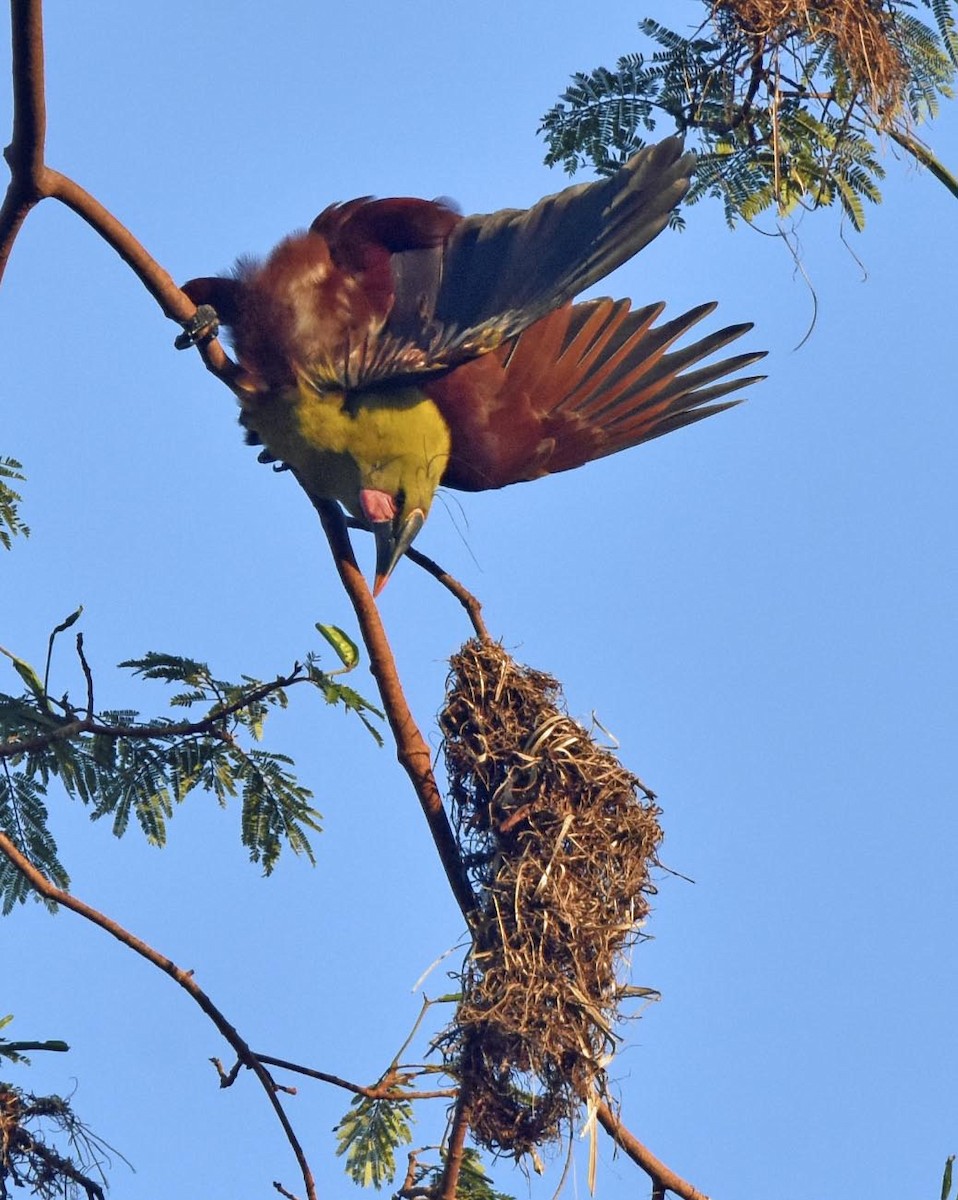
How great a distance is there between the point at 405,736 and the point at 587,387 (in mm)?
1597

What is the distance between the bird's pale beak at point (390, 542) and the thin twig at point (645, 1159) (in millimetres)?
1613

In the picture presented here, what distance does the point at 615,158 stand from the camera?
3.68 m

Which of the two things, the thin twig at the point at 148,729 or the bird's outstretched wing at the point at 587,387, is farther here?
the bird's outstretched wing at the point at 587,387

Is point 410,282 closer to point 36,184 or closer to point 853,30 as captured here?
point 853,30

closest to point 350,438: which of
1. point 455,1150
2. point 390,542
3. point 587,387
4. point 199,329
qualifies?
point 390,542

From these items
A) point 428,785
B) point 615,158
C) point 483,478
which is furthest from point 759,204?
point 428,785

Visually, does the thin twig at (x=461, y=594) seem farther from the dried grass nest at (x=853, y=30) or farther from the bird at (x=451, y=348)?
the dried grass nest at (x=853, y=30)

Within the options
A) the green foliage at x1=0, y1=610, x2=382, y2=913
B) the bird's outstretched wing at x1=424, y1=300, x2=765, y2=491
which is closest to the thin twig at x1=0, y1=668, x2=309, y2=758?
the green foliage at x1=0, y1=610, x2=382, y2=913

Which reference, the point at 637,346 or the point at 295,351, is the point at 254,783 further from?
the point at 637,346

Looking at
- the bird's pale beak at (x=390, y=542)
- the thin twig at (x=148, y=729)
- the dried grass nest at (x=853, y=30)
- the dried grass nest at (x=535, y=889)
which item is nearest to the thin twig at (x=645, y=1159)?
the dried grass nest at (x=535, y=889)

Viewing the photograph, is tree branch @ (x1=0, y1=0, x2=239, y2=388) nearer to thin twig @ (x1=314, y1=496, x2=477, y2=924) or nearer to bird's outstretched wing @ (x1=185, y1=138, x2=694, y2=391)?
bird's outstretched wing @ (x1=185, y1=138, x2=694, y2=391)

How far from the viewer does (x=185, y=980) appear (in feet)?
9.35

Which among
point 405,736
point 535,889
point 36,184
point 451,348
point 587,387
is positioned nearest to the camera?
point 36,184

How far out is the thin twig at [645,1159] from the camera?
2906mm
